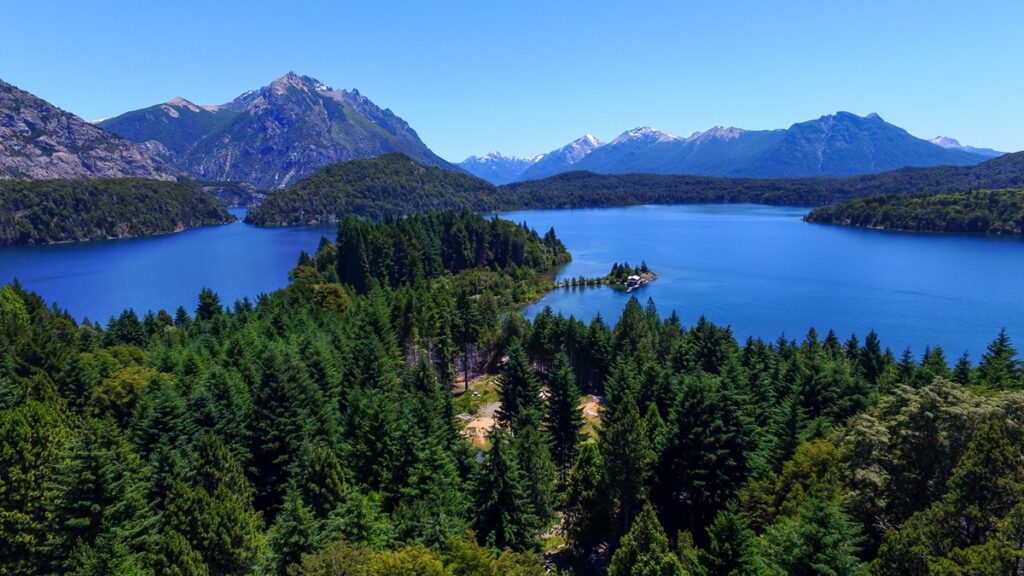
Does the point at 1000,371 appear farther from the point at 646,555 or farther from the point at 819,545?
the point at 646,555

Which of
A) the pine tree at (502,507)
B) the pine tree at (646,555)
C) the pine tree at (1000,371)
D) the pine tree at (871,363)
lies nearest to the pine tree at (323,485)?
the pine tree at (502,507)

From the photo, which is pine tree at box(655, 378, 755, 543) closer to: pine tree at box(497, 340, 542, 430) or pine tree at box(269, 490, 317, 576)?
pine tree at box(497, 340, 542, 430)

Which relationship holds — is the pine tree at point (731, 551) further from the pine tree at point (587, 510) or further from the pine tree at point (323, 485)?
the pine tree at point (323, 485)

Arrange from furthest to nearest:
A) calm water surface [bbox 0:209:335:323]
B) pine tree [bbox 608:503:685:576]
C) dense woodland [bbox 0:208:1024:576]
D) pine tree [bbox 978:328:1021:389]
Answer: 1. calm water surface [bbox 0:209:335:323]
2. pine tree [bbox 978:328:1021:389]
3. pine tree [bbox 608:503:685:576]
4. dense woodland [bbox 0:208:1024:576]

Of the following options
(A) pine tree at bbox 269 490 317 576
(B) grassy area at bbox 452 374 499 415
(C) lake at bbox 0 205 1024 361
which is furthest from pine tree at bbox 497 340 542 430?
(C) lake at bbox 0 205 1024 361

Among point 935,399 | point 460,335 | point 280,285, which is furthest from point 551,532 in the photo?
point 280,285
